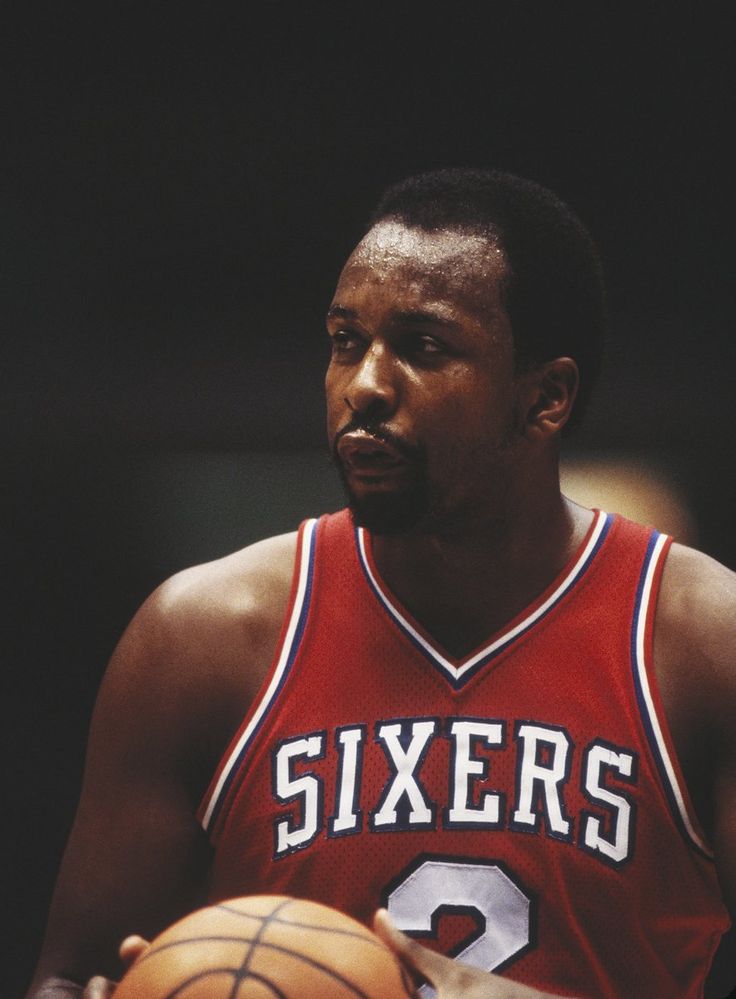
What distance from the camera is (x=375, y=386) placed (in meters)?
2.04

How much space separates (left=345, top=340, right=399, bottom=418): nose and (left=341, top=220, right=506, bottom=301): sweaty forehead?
103 millimetres

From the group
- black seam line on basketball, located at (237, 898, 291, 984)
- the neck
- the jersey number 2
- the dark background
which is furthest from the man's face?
the dark background

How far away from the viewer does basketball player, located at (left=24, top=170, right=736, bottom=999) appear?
208 cm

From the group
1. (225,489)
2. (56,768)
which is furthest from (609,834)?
(56,768)

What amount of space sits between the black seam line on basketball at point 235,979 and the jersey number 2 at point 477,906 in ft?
1.44

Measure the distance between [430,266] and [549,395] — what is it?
0.29 metres

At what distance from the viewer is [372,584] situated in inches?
90.0

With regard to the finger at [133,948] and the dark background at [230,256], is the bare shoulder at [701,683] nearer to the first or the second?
the finger at [133,948]

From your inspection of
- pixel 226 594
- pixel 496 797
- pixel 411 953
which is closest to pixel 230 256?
pixel 226 594

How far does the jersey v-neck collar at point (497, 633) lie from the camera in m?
2.21

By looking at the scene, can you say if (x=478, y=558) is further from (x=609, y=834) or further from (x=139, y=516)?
(x=139, y=516)

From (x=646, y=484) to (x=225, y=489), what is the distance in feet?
4.44

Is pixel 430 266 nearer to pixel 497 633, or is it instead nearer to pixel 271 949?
pixel 497 633

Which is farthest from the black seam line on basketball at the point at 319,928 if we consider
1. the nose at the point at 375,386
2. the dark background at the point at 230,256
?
the dark background at the point at 230,256
